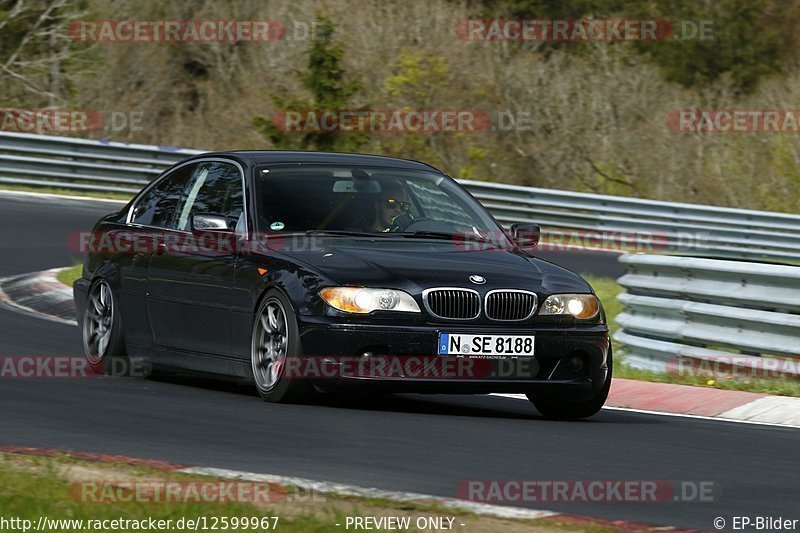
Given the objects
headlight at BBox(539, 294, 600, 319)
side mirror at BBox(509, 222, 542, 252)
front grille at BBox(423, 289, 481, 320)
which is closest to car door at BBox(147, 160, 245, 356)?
Result: front grille at BBox(423, 289, 481, 320)

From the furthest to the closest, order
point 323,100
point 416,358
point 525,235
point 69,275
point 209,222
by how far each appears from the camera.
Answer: point 323,100
point 69,275
point 525,235
point 209,222
point 416,358

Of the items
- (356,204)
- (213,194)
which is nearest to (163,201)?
(213,194)

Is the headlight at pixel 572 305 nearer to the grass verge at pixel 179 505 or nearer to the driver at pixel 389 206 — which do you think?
the driver at pixel 389 206

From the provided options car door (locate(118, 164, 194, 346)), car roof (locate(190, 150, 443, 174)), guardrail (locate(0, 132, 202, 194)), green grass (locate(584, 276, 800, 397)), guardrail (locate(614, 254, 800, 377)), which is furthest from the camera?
guardrail (locate(0, 132, 202, 194))

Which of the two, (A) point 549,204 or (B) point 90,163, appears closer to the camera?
(A) point 549,204

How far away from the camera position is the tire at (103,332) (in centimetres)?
1026

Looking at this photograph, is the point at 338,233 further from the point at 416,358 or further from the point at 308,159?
the point at 416,358

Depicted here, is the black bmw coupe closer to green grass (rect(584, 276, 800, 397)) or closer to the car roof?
the car roof

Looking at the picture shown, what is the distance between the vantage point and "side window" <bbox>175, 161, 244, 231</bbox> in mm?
9547

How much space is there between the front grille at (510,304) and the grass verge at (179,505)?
8.85 ft

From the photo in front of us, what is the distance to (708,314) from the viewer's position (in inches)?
445

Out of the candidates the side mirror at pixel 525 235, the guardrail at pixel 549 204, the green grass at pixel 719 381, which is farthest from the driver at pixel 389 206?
the guardrail at pixel 549 204

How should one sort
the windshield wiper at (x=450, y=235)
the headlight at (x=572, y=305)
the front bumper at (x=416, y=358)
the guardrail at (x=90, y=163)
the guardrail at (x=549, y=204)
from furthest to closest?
the guardrail at (x=90, y=163)
the guardrail at (x=549, y=204)
the windshield wiper at (x=450, y=235)
the headlight at (x=572, y=305)
the front bumper at (x=416, y=358)

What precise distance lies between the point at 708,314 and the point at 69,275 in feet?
23.9
